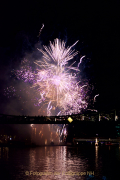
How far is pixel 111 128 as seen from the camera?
5030 inches

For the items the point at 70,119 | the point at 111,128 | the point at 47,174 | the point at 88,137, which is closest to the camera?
the point at 47,174

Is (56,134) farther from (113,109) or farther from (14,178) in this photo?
(14,178)

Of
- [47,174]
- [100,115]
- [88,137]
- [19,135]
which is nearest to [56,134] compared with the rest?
[88,137]

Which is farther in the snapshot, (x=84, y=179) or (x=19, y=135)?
→ (x=19, y=135)

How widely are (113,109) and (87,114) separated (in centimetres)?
944

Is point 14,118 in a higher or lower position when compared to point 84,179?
higher

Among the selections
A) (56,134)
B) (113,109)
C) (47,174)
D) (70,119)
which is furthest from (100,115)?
(47,174)

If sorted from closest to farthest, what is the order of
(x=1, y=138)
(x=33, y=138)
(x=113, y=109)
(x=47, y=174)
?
(x=47, y=174) < (x=113, y=109) < (x=1, y=138) < (x=33, y=138)

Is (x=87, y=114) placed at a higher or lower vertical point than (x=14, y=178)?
higher

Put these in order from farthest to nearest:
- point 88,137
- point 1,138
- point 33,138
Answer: point 88,137
point 33,138
point 1,138

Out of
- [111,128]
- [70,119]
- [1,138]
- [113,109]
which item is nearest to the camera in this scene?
[70,119]

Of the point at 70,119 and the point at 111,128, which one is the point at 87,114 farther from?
the point at 111,128

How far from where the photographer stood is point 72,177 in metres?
19.7

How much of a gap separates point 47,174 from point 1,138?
87328 mm
